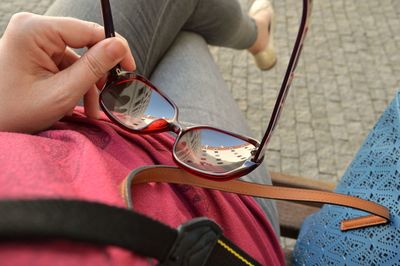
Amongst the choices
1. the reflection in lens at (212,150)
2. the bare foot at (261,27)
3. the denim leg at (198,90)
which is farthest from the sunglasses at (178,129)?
the bare foot at (261,27)

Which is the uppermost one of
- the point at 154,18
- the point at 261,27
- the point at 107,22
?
the point at 107,22

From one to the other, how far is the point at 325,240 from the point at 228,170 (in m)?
0.18

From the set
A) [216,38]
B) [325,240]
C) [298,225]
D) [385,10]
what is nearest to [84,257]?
[325,240]

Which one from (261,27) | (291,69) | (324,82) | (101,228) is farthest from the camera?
(324,82)

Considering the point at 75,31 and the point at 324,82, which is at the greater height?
the point at 75,31

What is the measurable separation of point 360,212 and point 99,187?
0.32 m

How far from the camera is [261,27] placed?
50.9 inches

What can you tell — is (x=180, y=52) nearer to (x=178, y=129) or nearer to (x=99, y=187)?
(x=178, y=129)

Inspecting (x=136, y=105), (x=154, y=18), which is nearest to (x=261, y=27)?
(x=154, y=18)

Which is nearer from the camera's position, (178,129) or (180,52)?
(178,129)

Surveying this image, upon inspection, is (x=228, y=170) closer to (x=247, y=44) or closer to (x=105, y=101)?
(x=105, y=101)

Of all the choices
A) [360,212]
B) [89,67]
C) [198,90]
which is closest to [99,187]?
[89,67]

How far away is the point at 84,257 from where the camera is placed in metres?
0.24

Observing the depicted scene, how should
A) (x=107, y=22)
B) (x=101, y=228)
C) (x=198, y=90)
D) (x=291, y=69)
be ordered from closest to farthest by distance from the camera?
(x=101, y=228) < (x=291, y=69) < (x=107, y=22) < (x=198, y=90)
